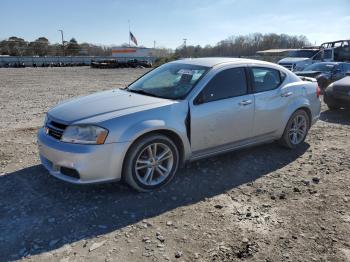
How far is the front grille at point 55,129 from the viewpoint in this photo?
4.19 meters

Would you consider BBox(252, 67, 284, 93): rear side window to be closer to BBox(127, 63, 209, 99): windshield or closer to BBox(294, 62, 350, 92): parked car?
BBox(127, 63, 209, 99): windshield

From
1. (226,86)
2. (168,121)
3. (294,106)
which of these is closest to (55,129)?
(168,121)

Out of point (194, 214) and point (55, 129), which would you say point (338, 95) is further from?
point (55, 129)

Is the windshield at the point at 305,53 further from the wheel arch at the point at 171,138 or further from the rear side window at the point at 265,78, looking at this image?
the wheel arch at the point at 171,138

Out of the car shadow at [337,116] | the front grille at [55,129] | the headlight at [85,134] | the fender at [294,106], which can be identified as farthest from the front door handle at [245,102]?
the car shadow at [337,116]

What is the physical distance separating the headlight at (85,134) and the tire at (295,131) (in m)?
3.40

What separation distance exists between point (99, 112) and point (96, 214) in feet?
3.98

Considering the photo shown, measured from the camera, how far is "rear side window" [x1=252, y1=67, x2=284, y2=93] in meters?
5.49

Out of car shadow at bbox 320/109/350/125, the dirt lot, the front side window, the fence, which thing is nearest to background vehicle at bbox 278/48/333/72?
the front side window

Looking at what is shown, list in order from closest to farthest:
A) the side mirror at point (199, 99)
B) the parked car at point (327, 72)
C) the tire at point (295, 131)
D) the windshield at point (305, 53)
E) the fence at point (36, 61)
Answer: the side mirror at point (199, 99) < the tire at point (295, 131) < the parked car at point (327, 72) < the windshield at point (305, 53) < the fence at point (36, 61)

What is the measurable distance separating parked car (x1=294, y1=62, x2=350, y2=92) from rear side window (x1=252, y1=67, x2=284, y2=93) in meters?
9.61

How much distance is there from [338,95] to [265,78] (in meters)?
4.97

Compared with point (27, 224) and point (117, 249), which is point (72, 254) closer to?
point (117, 249)

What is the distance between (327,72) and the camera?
14984mm
